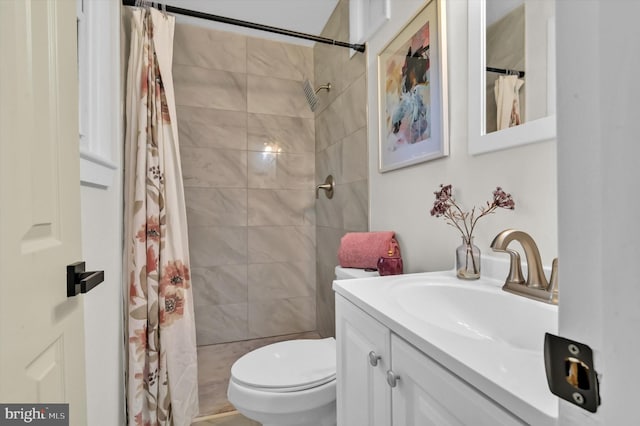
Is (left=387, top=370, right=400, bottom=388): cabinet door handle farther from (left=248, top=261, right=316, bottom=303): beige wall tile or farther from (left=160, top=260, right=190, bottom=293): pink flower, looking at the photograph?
(left=248, top=261, right=316, bottom=303): beige wall tile

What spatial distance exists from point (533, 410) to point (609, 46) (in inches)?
15.0

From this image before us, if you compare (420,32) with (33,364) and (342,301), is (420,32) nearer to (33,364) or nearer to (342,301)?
(342,301)

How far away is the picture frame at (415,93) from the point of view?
1074 mm

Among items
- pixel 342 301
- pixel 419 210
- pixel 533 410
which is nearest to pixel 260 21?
pixel 419 210

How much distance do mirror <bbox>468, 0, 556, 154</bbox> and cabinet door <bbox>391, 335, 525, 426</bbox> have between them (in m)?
0.64

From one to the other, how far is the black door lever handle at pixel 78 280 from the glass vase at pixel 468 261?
986 mm

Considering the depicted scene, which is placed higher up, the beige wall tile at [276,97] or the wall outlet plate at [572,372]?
the beige wall tile at [276,97]

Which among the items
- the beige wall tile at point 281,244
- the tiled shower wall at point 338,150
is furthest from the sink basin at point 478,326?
the beige wall tile at point 281,244

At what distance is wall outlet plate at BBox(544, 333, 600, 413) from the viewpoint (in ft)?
0.84

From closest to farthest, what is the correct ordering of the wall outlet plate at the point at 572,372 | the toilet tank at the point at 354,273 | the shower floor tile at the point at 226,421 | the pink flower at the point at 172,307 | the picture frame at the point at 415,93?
the wall outlet plate at the point at 572,372
the picture frame at the point at 415,93
the toilet tank at the point at 354,273
the pink flower at the point at 172,307
the shower floor tile at the point at 226,421

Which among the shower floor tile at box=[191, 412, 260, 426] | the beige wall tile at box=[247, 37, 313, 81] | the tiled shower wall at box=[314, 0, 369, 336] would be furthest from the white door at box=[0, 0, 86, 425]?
the beige wall tile at box=[247, 37, 313, 81]

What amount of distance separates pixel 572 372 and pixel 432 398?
0.30m

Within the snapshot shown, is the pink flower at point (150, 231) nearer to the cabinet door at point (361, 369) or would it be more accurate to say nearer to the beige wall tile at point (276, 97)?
the cabinet door at point (361, 369)

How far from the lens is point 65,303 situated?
0.60 meters
